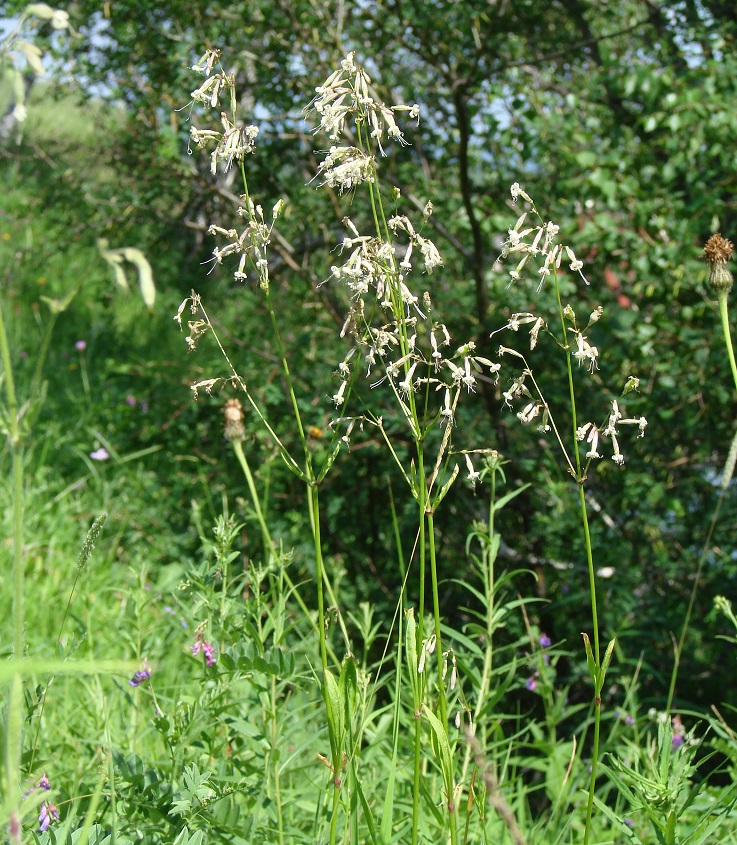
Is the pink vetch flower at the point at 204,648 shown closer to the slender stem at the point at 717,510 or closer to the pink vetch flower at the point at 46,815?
the pink vetch flower at the point at 46,815

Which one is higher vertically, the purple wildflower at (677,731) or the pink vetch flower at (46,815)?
the pink vetch flower at (46,815)

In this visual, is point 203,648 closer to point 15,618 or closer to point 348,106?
point 15,618

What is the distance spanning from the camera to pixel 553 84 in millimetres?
4074

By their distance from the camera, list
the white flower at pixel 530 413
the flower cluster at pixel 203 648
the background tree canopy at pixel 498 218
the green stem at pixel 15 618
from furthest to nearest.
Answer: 1. the background tree canopy at pixel 498 218
2. the flower cluster at pixel 203 648
3. the white flower at pixel 530 413
4. the green stem at pixel 15 618

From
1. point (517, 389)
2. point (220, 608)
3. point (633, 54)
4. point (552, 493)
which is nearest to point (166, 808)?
point (220, 608)

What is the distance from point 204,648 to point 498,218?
2.00 m

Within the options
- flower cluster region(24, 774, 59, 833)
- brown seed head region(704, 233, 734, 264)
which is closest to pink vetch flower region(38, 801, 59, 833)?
flower cluster region(24, 774, 59, 833)

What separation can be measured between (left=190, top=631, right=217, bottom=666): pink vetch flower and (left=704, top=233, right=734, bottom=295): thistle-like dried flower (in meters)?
0.99

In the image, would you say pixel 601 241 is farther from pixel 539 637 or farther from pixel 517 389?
pixel 517 389

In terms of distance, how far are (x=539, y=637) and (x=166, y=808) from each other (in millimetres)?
1577

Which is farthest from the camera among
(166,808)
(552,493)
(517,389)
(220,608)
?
Result: (552,493)

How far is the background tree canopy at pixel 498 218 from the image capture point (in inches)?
122

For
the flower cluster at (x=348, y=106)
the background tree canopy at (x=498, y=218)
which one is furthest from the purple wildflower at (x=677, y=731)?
the flower cluster at (x=348, y=106)

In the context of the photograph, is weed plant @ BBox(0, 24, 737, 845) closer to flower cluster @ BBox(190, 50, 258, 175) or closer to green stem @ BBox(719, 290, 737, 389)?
flower cluster @ BBox(190, 50, 258, 175)
